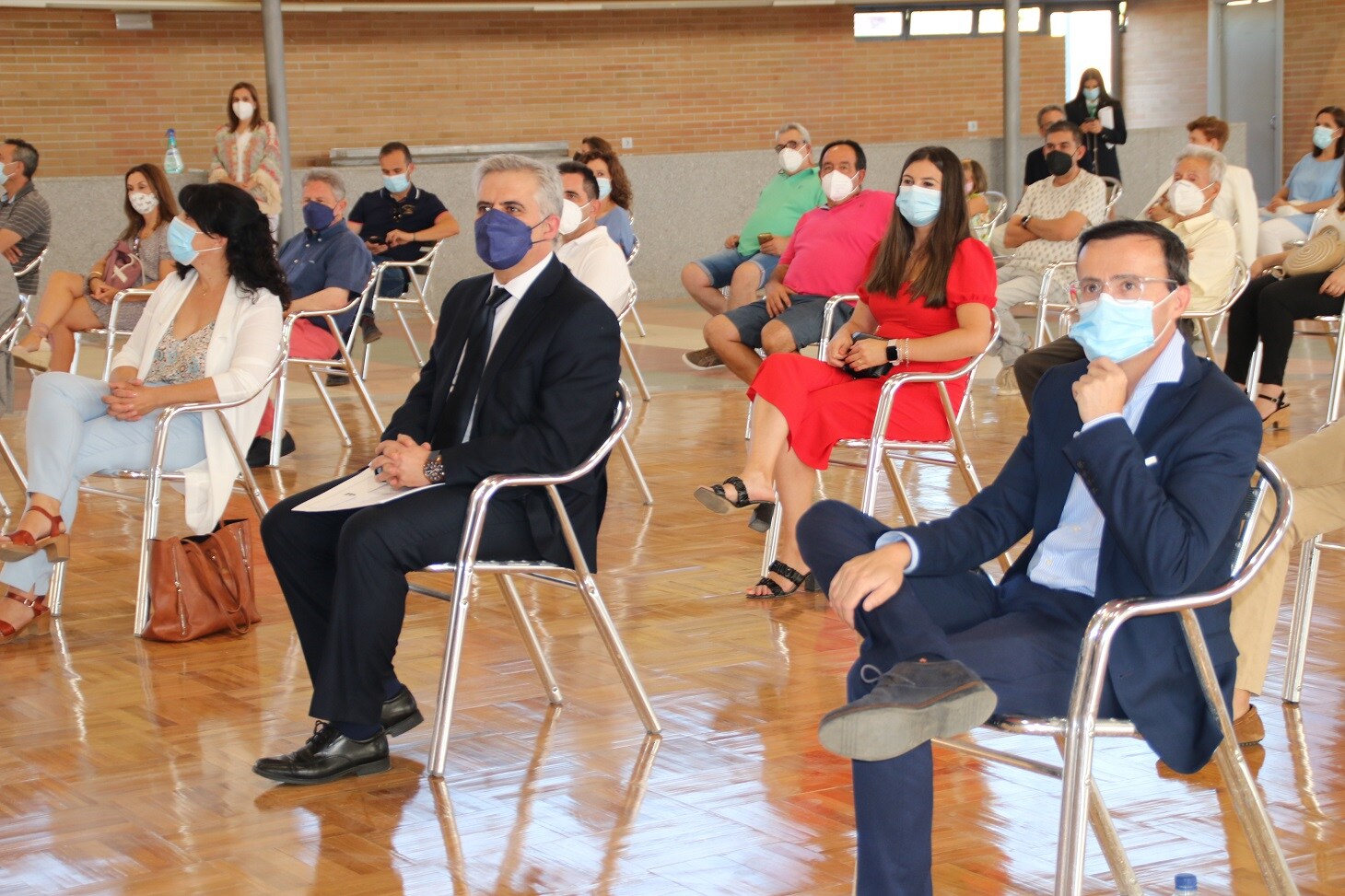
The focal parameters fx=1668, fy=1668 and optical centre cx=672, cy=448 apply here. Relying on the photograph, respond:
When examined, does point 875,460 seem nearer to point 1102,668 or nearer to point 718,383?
point 1102,668

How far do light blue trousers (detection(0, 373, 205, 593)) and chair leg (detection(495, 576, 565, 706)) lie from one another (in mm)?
1332

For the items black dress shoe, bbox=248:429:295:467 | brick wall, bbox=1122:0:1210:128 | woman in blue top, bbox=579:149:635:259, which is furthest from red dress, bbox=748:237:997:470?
brick wall, bbox=1122:0:1210:128

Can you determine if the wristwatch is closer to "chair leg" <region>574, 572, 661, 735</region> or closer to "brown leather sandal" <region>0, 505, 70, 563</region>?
"chair leg" <region>574, 572, 661, 735</region>

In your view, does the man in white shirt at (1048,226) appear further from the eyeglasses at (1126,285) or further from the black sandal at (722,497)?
the eyeglasses at (1126,285)

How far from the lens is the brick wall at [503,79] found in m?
12.3

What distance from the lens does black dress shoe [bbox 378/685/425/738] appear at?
327 cm

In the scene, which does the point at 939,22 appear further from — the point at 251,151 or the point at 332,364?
the point at 332,364

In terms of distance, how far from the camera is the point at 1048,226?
25.1ft

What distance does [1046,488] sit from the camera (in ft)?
7.79

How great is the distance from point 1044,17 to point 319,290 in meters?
10.8

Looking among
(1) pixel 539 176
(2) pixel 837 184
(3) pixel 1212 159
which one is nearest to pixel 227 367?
(1) pixel 539 176

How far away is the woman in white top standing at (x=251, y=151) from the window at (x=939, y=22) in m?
6.45

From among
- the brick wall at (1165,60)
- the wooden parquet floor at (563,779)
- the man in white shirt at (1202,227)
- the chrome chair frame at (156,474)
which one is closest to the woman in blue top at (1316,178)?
the man in white shirt at (1202,227)

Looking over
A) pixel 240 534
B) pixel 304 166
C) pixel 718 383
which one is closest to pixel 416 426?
pixel 240 534
